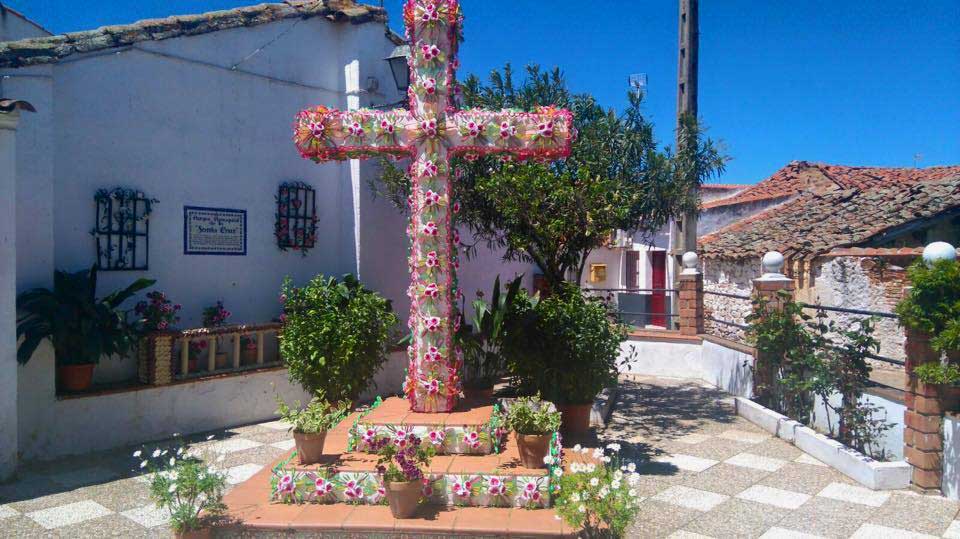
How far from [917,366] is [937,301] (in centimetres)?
55

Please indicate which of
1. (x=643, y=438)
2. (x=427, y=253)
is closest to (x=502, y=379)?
(x=643, y=438)

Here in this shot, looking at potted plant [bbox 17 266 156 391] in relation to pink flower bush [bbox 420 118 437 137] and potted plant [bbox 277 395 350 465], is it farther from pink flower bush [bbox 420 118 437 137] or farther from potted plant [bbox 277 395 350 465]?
pink flower bush [bbox 420 118 437 137]

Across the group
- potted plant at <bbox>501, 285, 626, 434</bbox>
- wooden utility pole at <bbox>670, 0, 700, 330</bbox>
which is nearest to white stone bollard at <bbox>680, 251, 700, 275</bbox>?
wooden utility pole at <bbox>670, 0, 700, 330</bbox>

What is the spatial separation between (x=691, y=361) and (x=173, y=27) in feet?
28.8

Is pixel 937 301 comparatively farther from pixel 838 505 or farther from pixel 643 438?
pixel 643 438

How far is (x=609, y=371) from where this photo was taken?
6867mm

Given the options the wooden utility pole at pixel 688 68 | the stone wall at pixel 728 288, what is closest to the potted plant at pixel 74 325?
the wooden utility pole at pixel 688 68

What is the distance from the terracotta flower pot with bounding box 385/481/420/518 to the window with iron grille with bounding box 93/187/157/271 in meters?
4.61

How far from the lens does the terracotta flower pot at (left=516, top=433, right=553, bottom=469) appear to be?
4543mm

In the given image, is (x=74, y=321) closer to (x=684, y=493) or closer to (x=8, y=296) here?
(x=8, y=296)

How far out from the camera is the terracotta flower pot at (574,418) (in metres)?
6.81

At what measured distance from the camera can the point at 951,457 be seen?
519 cm

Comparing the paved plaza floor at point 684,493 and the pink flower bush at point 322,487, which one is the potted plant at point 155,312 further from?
the pink flower bush at point 322,487

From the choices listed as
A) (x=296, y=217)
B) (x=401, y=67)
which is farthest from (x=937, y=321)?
(x=296, y=217)
